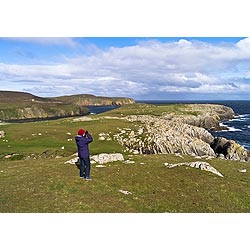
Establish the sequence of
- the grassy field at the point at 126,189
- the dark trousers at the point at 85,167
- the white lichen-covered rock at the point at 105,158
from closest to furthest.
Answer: the grassy field at the point at 126,189
the dark trousers at the point at 85,167
the white lichen-covered rock at the point at 105,158

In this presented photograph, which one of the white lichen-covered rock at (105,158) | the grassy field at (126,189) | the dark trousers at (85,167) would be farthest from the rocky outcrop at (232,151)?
the dark trousers at (85,167)

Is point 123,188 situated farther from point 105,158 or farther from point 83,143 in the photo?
point 105,158

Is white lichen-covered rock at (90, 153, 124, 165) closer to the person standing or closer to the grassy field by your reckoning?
the grassy field

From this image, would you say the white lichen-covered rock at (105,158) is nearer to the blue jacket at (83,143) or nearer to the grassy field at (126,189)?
the grassy field at (126,189)

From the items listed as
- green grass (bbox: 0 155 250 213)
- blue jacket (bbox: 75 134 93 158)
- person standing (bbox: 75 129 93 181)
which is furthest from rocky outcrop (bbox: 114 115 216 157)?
blue jacket (bbox: 75 134 93 158)

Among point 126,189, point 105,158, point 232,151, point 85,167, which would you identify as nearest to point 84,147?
point 85,167

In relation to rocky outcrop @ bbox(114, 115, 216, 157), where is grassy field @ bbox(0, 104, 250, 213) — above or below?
above

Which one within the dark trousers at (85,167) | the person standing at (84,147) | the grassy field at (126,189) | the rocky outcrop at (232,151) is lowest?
the rocky outcrop at (232,151)

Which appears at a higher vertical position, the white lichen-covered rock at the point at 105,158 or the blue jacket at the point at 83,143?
the blue jacket at the point at 83,143

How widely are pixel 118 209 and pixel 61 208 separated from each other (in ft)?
10.7

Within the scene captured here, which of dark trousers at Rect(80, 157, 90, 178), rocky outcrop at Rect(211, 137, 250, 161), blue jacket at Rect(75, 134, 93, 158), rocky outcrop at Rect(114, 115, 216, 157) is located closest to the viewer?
blue jacket at Rect(75, 134, 93, 158)

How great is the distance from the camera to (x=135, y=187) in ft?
70.9

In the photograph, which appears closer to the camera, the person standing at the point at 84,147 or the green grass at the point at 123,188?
the green grass at the point at 123,188
